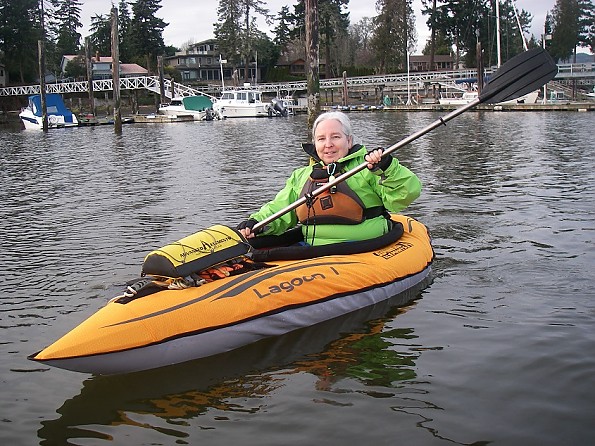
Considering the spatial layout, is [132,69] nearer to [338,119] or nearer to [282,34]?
[282,34]

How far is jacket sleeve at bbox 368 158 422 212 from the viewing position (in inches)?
233

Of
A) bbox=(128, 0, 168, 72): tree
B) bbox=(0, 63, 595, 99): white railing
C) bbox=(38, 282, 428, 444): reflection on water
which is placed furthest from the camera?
bbox=(128, 0, 168, 72): tree

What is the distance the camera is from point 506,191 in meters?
11.7

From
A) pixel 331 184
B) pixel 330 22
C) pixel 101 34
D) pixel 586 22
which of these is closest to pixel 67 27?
pixel 101 34

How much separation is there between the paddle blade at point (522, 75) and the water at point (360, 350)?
1.74 metres

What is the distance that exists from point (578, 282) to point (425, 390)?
2716 millimetres

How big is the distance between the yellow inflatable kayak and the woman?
332 millimetres

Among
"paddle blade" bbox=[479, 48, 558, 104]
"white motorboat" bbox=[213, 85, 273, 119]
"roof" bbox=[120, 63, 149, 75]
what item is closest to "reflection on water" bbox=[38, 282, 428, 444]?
"paddle blade" bbox=[479, 48, 558, 104]

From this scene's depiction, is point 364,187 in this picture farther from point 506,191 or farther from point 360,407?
point 506,191

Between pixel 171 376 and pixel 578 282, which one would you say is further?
pixel 578 282

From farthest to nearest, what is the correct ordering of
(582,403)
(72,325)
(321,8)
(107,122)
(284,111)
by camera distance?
(321,8), (284,111), (107,122), (72,325), (582,403)

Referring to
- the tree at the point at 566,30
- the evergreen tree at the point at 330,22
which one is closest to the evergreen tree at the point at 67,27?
the evergreen tree at the point at 330,22

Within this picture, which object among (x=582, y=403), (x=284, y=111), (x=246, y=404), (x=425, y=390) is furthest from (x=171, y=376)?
(x=284, y=111)

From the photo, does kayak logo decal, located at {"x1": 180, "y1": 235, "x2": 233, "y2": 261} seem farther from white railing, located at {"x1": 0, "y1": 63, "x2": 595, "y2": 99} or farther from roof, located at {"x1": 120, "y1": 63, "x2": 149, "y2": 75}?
roof, located at {"x1": 120, "y1": 63, "x2": 149, "y2": 75}
